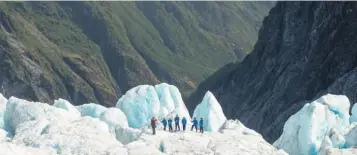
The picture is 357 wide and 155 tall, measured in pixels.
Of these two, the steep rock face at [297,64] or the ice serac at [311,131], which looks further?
the steep rock face at [297,64]

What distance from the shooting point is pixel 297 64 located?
159125 mm

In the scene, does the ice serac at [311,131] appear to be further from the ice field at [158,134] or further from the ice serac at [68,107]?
the ice serac at [68,107]

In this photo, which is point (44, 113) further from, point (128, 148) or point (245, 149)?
point (245, 149)

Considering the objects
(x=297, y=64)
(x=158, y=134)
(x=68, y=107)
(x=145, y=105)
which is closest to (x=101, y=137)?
(x=158, y=134)

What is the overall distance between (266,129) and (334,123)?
233 ft

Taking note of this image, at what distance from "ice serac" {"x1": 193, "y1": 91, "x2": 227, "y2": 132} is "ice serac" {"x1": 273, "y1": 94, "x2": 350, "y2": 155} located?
10.6m

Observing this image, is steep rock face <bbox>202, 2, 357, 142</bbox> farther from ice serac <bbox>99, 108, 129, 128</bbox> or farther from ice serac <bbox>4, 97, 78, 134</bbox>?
ice serac <bbox>4, 97, 78, 134</bbox>

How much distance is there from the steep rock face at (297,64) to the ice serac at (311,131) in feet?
159

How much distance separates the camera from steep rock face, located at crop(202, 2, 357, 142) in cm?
13538

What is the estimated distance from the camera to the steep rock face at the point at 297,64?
5330 inches

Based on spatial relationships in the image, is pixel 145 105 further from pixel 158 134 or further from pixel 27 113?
pixel 158 134

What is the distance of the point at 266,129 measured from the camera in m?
140

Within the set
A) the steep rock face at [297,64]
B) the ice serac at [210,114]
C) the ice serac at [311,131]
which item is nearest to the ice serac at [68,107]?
the ice serac at [210,114]

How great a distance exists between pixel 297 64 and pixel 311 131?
9473 cm
